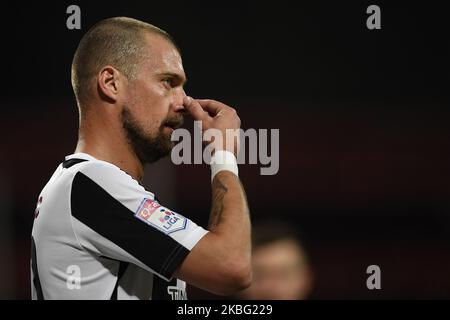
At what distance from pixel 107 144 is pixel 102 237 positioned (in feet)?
1.05

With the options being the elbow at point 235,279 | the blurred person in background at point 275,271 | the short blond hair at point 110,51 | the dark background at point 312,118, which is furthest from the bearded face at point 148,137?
the dark background at point 312,118

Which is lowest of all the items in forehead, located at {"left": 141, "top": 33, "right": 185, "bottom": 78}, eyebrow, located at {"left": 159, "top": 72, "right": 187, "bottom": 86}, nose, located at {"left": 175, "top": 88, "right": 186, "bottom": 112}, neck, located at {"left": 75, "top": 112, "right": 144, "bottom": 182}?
neck, located at {"left": 75, "top": 112, "right": 144, "bottom": 182}

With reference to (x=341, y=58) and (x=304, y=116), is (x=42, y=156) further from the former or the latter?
(x=341, y=58)

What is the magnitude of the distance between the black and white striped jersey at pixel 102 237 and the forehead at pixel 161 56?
317 millimetres

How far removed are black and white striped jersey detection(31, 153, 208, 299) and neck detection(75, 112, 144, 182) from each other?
12cm

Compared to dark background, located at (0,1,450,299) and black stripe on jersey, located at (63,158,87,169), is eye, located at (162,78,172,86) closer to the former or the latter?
black stripe on jersey, located at (63,158,87,169)

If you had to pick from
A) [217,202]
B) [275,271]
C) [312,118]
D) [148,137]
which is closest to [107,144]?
[148,137]

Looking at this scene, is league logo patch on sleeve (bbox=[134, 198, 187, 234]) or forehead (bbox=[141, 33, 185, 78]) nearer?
league logo patch on sleeve (bbox=[134, 198, 187, 234])

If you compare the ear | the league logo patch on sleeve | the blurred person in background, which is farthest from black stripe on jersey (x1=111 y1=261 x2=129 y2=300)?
the blurred person in background

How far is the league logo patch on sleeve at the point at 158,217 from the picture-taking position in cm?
146

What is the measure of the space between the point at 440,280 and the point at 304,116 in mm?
1344

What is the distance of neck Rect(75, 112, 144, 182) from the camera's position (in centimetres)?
166
